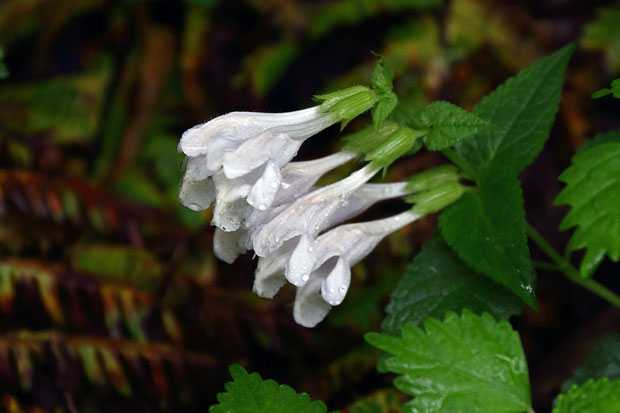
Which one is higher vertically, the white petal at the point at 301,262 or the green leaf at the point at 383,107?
the green leaf at the point at 383,107

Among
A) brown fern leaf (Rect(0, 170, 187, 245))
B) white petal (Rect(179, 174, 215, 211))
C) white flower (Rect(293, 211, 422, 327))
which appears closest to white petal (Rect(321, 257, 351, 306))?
white flower (Rect(293, 211, 422, 327))

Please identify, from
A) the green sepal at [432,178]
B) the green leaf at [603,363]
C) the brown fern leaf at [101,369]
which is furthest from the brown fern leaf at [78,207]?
the green leaf at [603,363]

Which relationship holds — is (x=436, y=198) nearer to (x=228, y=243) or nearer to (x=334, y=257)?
(x=334, y=257)

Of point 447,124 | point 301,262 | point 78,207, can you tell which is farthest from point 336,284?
point 78,207

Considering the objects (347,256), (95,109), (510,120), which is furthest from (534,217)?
(95,109)

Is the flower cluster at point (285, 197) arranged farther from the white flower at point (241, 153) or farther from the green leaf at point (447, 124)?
the green leaf at point (447, 124)

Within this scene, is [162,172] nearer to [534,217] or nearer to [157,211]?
[157,211]

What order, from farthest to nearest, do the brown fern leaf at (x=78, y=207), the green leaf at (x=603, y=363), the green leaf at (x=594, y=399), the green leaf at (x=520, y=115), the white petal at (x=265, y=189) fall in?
the brown fern leaf at (x=78, y=207), the green leaf at (x=603, y=363), the green leaf at (x=520, y=115), the white petal at (x=265, y=189), the green leaf at (x=594, y=399)

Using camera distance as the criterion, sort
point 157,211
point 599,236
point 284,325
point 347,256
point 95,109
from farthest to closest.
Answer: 1. point 95,109
2. point 157,211
3. point 284,325
4. point 347,256
5. point 599,236
